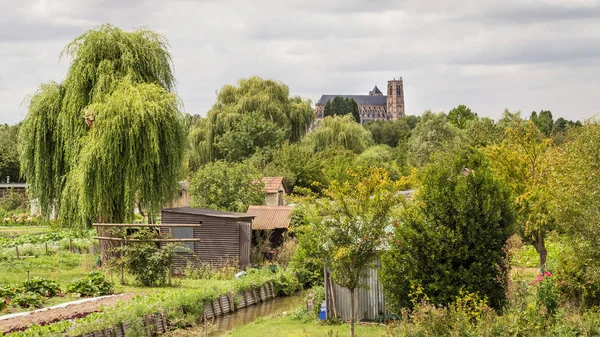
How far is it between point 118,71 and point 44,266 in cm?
877

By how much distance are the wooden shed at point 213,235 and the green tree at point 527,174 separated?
1181 cm

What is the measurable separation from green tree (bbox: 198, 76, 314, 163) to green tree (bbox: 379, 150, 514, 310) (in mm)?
40796

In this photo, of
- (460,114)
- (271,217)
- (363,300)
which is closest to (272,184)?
(271,217)

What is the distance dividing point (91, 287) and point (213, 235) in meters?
8.94

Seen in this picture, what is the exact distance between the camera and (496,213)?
1872cm

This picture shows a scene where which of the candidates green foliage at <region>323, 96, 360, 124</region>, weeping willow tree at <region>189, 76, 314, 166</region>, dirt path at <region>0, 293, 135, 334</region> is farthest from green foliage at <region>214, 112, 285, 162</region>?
green foliage at <region>323, 96, 360, 124</region>

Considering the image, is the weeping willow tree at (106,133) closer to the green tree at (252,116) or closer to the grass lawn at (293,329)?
the grass lawn at (293,329)

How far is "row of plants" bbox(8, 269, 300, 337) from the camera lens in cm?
1766

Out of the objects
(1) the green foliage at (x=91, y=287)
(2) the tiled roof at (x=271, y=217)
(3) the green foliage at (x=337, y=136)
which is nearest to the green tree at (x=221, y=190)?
(2) the tiled roof at (x=271, y=217)

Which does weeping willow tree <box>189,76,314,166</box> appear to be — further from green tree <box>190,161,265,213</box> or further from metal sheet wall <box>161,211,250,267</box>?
metal sheet wall <box>161,211,250,267</box>

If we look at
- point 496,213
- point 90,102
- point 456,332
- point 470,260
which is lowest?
point 456,332

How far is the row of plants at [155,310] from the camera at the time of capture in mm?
17656

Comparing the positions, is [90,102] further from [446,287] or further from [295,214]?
[446,287]

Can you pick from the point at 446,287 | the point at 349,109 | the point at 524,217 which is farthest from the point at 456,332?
the point at 349,109
